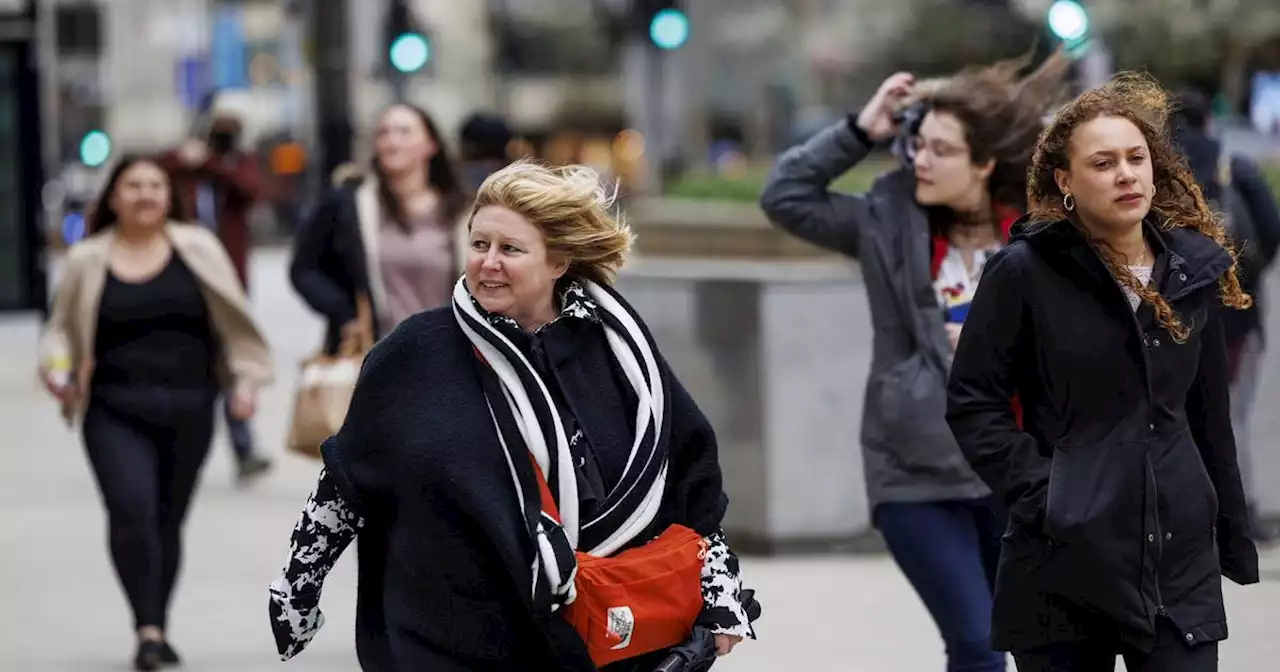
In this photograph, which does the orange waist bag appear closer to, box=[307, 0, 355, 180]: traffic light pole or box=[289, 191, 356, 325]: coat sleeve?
box=[289, 191, 356, 325]: coat sleeve

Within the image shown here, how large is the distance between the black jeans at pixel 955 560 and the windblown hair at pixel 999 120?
75 centimetres

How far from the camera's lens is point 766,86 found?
57625 millimetres

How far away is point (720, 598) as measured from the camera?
434 cm

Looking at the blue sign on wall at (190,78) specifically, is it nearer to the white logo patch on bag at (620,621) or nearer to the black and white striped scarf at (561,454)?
the black and white striped scarf at (561,454)

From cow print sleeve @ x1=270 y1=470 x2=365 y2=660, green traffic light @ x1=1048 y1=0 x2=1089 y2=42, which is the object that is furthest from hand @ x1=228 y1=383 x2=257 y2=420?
green traffic light @ x1=1048 y1=0 x2=1089 y2=42

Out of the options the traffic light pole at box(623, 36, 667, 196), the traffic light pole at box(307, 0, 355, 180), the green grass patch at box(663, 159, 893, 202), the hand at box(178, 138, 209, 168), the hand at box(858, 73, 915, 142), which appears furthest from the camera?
the traffic light pole at box(623, 36, 667, 196)

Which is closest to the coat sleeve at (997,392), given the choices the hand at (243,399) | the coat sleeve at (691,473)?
the coat sleeve at (691,473)

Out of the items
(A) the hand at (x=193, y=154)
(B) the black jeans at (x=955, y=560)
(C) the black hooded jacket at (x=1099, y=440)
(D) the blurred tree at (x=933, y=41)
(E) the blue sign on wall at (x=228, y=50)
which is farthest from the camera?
(E) the blue sign on wall at (x=228, y=50)

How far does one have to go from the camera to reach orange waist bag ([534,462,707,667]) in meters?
4.14

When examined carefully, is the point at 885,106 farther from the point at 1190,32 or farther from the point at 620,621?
the point at 1190,32

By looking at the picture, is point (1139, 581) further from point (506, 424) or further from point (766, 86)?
point (766, 86)

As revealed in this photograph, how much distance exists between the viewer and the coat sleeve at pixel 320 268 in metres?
8.48

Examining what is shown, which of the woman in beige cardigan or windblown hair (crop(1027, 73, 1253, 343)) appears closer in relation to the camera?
windblown hair (crop(1027, 73, 1253, 343))

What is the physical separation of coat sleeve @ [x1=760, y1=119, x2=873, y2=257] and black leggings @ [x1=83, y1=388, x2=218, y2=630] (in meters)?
2.56
